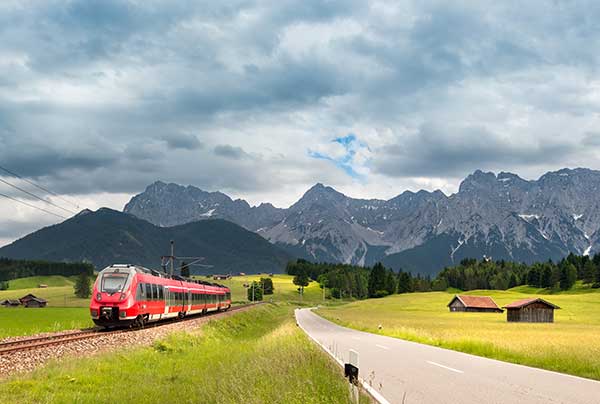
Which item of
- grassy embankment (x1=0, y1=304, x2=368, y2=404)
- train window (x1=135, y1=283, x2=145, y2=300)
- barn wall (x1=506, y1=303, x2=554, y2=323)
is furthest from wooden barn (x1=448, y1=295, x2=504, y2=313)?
grassy embankment (x1=0, y1=304, x2=368, y2=404)

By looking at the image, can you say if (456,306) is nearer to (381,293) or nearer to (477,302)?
(477,302)

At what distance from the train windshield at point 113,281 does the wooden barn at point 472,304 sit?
99.6 meters

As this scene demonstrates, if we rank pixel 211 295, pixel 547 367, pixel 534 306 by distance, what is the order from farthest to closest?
pixel 534 306
pixel 211 295
pixel 547 367

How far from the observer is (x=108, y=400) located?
47.0ft

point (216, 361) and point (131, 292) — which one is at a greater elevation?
point (131, 292)

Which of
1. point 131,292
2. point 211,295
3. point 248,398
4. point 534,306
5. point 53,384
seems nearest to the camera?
point 248,398

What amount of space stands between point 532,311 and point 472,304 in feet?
103

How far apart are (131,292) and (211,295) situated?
3518cm

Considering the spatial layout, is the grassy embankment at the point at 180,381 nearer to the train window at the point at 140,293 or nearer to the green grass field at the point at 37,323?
the train window at the point at 140,293

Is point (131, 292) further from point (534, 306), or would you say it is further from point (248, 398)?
point (534, 306)

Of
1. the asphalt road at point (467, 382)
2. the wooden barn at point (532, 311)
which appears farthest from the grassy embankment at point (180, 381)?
the wooden barn at point (532, 311)

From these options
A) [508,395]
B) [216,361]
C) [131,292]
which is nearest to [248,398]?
[508,395]

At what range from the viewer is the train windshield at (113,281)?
1373 inches

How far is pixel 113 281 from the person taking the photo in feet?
116
